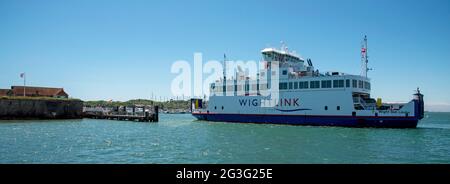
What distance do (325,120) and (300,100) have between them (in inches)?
135

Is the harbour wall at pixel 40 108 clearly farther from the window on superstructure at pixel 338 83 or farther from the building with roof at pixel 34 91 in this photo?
the window on superstructure at pixel 338 83

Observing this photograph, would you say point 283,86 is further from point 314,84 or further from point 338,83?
point 338,83

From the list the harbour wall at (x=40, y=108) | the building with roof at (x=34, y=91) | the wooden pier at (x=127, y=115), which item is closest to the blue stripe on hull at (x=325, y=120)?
the wooden pier at (x=127, y=115)

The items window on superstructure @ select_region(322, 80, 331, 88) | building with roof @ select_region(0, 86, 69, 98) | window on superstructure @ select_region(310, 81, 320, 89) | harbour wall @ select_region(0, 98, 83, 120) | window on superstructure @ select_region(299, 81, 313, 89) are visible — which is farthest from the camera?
building with roof @ select_region(0, 86, 69, 98)

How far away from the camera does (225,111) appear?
1661 inches

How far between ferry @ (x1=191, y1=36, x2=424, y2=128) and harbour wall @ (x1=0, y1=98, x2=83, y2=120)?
20.4 meters

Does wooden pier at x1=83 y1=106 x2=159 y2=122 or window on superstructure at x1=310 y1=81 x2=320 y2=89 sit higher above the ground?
window on superstructure at x1=310 y1=81 x2=320 y2=89

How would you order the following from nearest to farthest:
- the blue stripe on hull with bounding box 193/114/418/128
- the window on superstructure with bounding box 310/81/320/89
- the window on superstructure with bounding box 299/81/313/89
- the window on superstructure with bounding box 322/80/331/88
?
the blue stripe on hull with bounding box 193/114/418/128
the window on superstructure with bounding box 322/80/331/88
the window on superstructure with bounding box 310/81/320/89
the window on superstructure with bounding box 299/81/313/89

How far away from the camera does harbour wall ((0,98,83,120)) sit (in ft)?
143

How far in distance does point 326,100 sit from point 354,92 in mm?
2747

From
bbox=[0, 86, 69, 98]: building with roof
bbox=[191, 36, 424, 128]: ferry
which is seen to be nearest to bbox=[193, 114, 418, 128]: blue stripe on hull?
bbox=[191, 36, 424, 128]: ferry

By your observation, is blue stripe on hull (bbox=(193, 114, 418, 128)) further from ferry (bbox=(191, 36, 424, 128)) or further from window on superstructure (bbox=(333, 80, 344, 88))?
window on superstructure (bbox=(333, 80, 344, 88))
